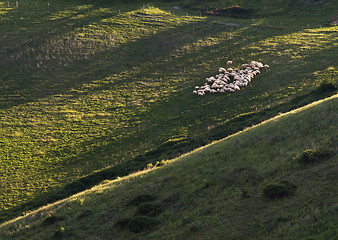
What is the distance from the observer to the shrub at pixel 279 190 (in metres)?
21.1

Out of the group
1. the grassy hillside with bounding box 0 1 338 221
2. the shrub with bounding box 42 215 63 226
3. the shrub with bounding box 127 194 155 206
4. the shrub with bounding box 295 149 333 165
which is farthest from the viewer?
the grassy hillside with bounding box 0 1 338 221

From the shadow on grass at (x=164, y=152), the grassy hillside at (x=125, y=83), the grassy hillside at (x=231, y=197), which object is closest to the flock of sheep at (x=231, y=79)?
the grassy hillside at (x=125, y=83)

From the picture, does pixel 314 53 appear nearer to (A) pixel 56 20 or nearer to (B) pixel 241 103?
(B) pixel 241 103

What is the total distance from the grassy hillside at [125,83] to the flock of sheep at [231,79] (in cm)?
154

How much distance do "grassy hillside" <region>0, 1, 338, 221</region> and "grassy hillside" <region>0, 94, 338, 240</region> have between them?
32.6 ft

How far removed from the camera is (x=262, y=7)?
94.9 meters

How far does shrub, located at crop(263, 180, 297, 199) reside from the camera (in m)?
21.1

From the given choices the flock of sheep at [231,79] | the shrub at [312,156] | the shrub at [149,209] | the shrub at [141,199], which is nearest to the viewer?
the shrub at [312,156]

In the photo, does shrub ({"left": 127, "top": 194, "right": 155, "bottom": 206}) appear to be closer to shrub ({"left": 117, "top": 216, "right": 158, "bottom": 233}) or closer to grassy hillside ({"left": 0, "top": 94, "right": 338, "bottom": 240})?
grassy hillside ({"left": 0, "top": 94, "right": 338, "bottom": 240})

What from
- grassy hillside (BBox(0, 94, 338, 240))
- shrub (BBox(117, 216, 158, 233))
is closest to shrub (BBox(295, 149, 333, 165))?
grassy hillside (BBox(0, 94, 338, 240))

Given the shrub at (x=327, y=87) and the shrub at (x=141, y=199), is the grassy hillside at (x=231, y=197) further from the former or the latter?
the shrub at (x=327, y=87)

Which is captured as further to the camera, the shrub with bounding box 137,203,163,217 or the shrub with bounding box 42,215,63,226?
the shrub with bounding box 42,215,63,226

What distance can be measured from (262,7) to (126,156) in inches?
2823

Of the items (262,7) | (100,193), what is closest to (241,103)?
(100,193)
